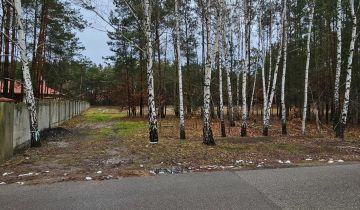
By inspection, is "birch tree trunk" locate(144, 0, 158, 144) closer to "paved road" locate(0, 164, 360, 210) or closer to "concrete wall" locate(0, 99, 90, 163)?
"concrete wall" locate(0, 99, 90, 163)

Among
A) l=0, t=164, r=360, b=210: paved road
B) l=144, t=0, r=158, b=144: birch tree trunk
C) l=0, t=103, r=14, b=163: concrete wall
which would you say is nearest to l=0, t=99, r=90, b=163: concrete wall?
l=0, t=103, r=14, b=163: concrete wall

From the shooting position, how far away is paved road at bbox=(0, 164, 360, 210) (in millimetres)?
5648

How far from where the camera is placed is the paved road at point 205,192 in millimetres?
5648

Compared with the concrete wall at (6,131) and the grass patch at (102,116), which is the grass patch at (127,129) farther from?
the grass patch at (102,116)

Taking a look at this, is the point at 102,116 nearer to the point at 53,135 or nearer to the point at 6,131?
the point at 53,135

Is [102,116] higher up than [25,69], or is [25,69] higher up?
[25,69]

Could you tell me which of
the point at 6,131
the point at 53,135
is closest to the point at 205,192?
the point at 6,131

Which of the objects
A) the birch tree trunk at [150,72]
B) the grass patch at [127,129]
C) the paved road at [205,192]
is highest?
the birch tree trunk at [150,72]

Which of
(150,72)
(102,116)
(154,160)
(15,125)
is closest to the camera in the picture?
(154,160)

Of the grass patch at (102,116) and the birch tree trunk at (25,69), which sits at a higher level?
the birch tree trunk at (25,69)

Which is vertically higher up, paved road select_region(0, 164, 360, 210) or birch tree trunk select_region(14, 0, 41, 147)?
birch tree trunk select_region(14, 0, 41, 147)

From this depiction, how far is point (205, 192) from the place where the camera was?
635 centimetres

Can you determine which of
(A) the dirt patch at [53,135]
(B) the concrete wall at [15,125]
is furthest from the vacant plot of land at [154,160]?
(A) the dirt patch at [53,135]

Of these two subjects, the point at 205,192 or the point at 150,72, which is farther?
the point at 150,72
